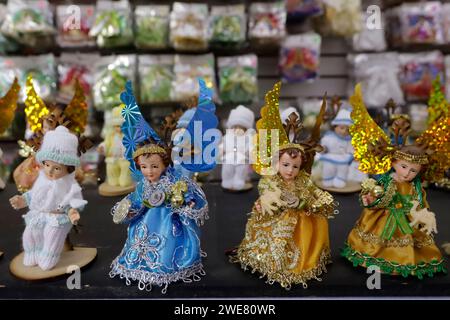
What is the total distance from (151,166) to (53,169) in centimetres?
46

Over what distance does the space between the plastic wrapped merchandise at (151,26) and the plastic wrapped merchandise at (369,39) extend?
173 centimetres

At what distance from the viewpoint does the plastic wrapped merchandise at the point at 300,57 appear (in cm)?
388

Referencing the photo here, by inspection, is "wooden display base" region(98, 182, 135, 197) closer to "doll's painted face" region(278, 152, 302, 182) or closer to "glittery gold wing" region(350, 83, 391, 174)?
"doll's painted face" region(278, 152, 302, 182)

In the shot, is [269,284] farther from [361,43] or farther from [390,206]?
[361,43]

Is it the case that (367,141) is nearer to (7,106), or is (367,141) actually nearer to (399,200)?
(399,200)

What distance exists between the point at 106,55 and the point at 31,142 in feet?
5.96

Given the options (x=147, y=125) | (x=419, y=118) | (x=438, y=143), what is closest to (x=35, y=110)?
(x=147, y=125)

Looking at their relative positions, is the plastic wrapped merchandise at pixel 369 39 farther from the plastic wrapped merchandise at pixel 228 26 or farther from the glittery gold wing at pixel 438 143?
the glittery gold wing at pixel 438 143

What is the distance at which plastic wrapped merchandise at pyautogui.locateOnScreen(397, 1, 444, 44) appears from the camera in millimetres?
3867

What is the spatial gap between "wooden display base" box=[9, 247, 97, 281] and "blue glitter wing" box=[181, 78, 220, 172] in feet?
2.32

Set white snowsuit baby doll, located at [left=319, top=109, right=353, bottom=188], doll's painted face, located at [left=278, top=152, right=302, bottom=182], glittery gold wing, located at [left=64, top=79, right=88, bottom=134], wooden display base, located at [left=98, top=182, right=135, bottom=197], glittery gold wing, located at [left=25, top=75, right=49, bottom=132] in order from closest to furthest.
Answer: doll's painted face, located at [left=278, top=152, right=302, bottom=182] < glittery gold wing, located at [left=64, top=79, right=88, bottom=134] < glittery gold wing, located at [left=25, top=75, right=49, bottom=132] < wooden display base, located at [left=98, top=182, right=135, bottom=197] < white snowsuit baby doll, located at [left=319, top=109, right=353, bottom=188]

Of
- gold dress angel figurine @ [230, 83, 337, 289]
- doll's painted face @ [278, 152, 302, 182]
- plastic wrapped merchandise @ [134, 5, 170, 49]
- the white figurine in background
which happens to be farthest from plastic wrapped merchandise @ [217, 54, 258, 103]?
doll's painted face @ [278, 152, 302, 182]

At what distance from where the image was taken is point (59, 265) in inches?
84.2

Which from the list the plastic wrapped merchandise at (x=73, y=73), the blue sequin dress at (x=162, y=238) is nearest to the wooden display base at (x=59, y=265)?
the blue sequin dress at (x=162, y=238)
